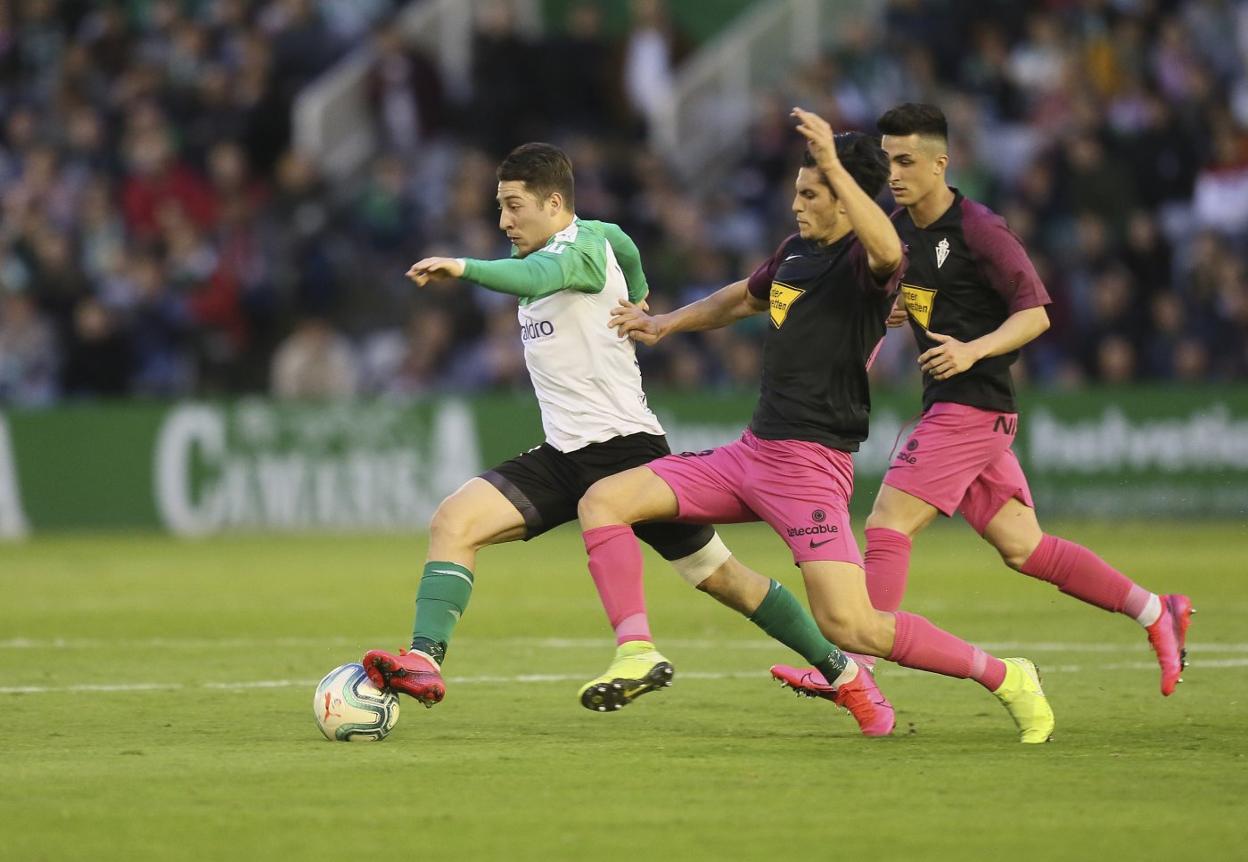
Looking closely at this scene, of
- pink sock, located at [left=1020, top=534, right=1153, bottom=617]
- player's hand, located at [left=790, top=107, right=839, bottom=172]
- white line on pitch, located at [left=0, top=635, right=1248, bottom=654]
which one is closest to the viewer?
player's hand, located at [left=790, top=107, right=839, bottom=172]

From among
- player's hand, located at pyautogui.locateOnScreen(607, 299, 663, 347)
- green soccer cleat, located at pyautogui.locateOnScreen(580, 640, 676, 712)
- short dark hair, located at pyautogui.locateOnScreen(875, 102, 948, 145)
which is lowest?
green soccer cleat, located at pyautogui.locateOnScreen(580, 640, 676, 712)

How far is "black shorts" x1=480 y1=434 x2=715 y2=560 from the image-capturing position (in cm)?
834

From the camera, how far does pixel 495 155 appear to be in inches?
941

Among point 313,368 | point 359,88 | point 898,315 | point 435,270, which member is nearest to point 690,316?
point 898,315

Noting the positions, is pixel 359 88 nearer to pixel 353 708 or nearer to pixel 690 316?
pixel 690 316

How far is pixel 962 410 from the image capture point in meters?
8.70

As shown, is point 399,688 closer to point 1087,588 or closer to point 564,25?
point 1087,588

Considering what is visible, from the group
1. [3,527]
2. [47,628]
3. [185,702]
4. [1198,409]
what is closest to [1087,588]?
[185,702]

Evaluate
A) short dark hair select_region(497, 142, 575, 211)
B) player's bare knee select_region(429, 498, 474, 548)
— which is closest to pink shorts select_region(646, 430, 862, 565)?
player's bare knee select_region(429, 498, 474, 548)

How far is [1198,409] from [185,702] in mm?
13297

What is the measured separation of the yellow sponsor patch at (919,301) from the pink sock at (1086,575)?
1055 mm

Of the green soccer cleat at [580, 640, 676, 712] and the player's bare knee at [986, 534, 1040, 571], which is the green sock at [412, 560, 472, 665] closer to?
the green soccer cleat at [580, 640, 676, 712]

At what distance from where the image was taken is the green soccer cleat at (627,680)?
296 inches

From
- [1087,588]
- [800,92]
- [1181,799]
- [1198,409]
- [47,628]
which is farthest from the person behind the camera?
[800,92]
